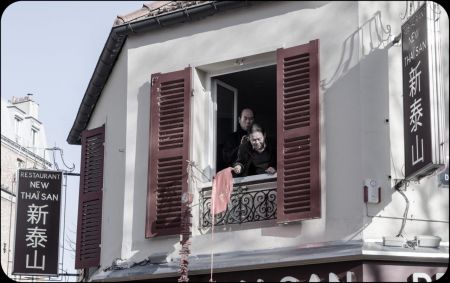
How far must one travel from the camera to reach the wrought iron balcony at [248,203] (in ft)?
44.2

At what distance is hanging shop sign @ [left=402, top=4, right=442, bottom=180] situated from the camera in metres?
12.0

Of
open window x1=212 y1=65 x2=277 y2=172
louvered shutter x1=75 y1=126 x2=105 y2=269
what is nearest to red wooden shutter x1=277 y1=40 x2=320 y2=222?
open window x1=212 y1=65 x2=277 y2=172

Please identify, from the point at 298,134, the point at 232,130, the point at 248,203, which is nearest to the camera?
the point at 298,134

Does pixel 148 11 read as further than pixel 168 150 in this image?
Yes

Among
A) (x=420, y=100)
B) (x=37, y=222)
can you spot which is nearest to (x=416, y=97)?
(x=420, y=100)

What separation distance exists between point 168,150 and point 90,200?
208 centimetres

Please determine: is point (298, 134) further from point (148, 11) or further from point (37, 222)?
point (37, 222)

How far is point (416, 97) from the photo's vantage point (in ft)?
40.5

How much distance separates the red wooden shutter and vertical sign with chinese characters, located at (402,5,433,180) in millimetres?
1097

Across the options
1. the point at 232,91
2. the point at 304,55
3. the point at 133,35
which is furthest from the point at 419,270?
the point at 133,35

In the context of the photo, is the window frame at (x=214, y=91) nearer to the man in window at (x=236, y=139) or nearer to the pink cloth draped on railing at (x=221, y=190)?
the man in window at (x=236, y=139)

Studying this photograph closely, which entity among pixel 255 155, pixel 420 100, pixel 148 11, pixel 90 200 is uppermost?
pixel 148 11

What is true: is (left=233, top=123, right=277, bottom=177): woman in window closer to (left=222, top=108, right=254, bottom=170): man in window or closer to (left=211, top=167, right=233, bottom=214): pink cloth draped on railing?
(left=222, top=108, right=254, bottom=170): man in window

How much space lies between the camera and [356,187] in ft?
41.9
